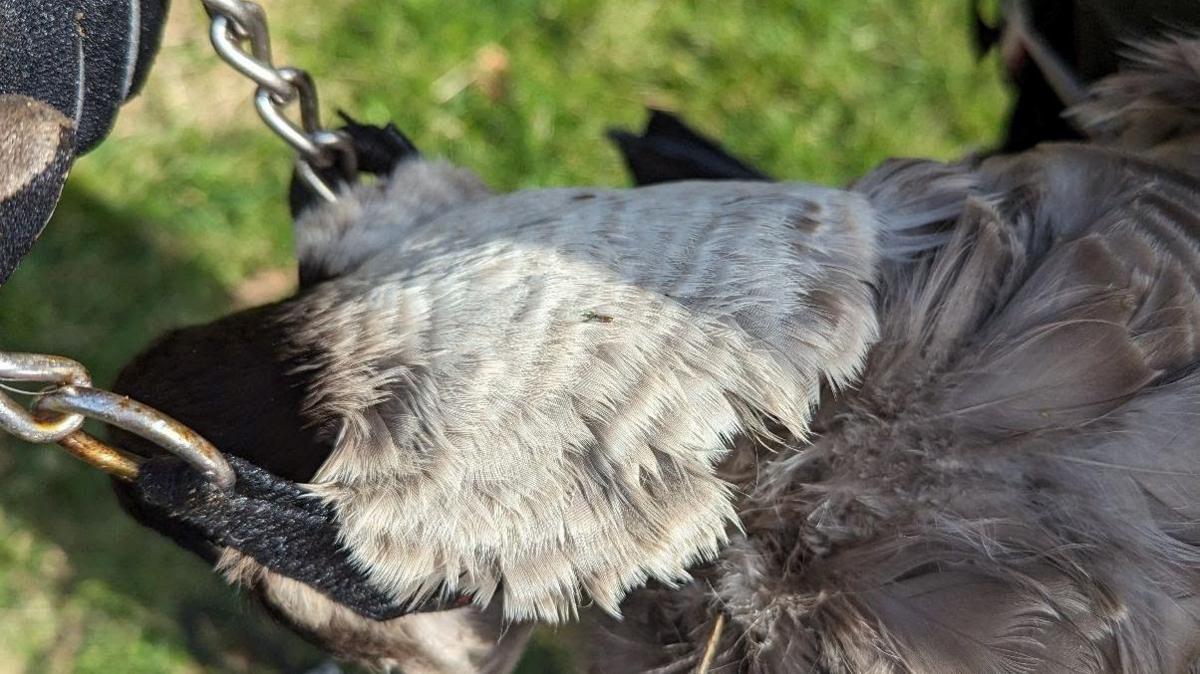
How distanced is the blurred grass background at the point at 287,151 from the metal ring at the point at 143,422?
1.72m

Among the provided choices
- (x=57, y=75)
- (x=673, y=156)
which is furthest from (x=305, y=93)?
(x=673, y=156)

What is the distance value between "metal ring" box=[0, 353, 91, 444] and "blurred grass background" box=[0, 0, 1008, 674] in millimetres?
1769

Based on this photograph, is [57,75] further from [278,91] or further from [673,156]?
[673,156]

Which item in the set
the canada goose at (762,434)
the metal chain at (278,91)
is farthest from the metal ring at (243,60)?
the canada goose at (762,434)

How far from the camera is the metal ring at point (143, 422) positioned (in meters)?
1.06

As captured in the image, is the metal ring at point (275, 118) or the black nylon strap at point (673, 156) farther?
the black nylon strap at point (673, 156)

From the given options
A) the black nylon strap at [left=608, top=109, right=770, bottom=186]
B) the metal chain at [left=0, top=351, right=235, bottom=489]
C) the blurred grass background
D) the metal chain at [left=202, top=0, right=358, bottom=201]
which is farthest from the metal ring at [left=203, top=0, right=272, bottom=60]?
the blurred grass background

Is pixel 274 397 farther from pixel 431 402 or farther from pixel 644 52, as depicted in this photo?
pixel 644 52

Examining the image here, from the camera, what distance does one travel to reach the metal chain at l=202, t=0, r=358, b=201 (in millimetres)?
1338

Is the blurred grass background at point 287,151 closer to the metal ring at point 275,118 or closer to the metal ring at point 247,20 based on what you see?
the metal ring at point 275,118

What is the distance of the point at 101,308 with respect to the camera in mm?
2979

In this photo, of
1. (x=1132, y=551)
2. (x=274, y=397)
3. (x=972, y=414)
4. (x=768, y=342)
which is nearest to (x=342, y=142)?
(x=274, y=397)

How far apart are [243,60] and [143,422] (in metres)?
0.51

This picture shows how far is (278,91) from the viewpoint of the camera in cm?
142
